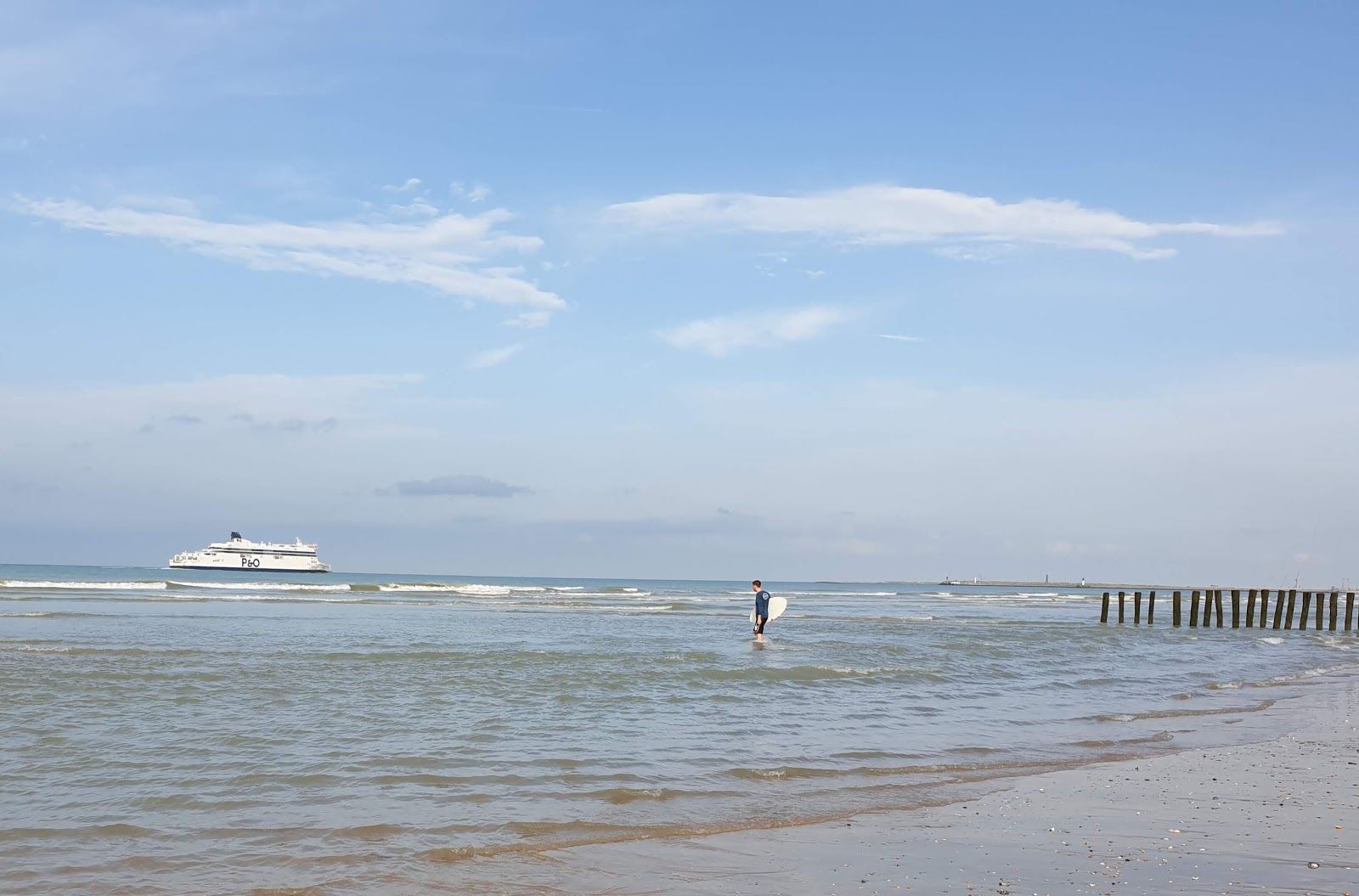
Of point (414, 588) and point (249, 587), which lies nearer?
point (249, 587)

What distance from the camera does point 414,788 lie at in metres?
8.96

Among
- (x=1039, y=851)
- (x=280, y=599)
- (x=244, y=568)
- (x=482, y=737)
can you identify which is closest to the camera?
(x=1039, y=851)

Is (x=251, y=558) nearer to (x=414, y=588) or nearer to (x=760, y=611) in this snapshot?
(x=414, y=588)

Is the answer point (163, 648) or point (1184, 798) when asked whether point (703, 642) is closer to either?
point (163, 648)

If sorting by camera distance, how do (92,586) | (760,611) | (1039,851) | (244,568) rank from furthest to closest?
(244,568), (92,586), (760,611), (1039,851)

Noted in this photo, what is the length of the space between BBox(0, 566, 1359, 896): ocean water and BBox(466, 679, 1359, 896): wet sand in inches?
19.7

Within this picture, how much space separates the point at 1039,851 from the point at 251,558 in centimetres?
12915

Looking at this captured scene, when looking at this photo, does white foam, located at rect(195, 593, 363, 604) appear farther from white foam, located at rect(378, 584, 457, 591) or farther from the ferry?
the ferry

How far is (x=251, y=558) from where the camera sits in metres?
124

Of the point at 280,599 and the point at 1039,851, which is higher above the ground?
the point at 1039,851

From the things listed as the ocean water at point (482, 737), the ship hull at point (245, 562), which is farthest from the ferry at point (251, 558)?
the ocean water at point (482, 737)

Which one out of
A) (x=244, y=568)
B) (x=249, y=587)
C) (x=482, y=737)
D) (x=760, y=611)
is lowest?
(x=244, y=568)

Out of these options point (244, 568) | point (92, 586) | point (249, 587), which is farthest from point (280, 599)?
point (244, 568)

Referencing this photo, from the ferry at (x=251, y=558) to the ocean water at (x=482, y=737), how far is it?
104 metres
